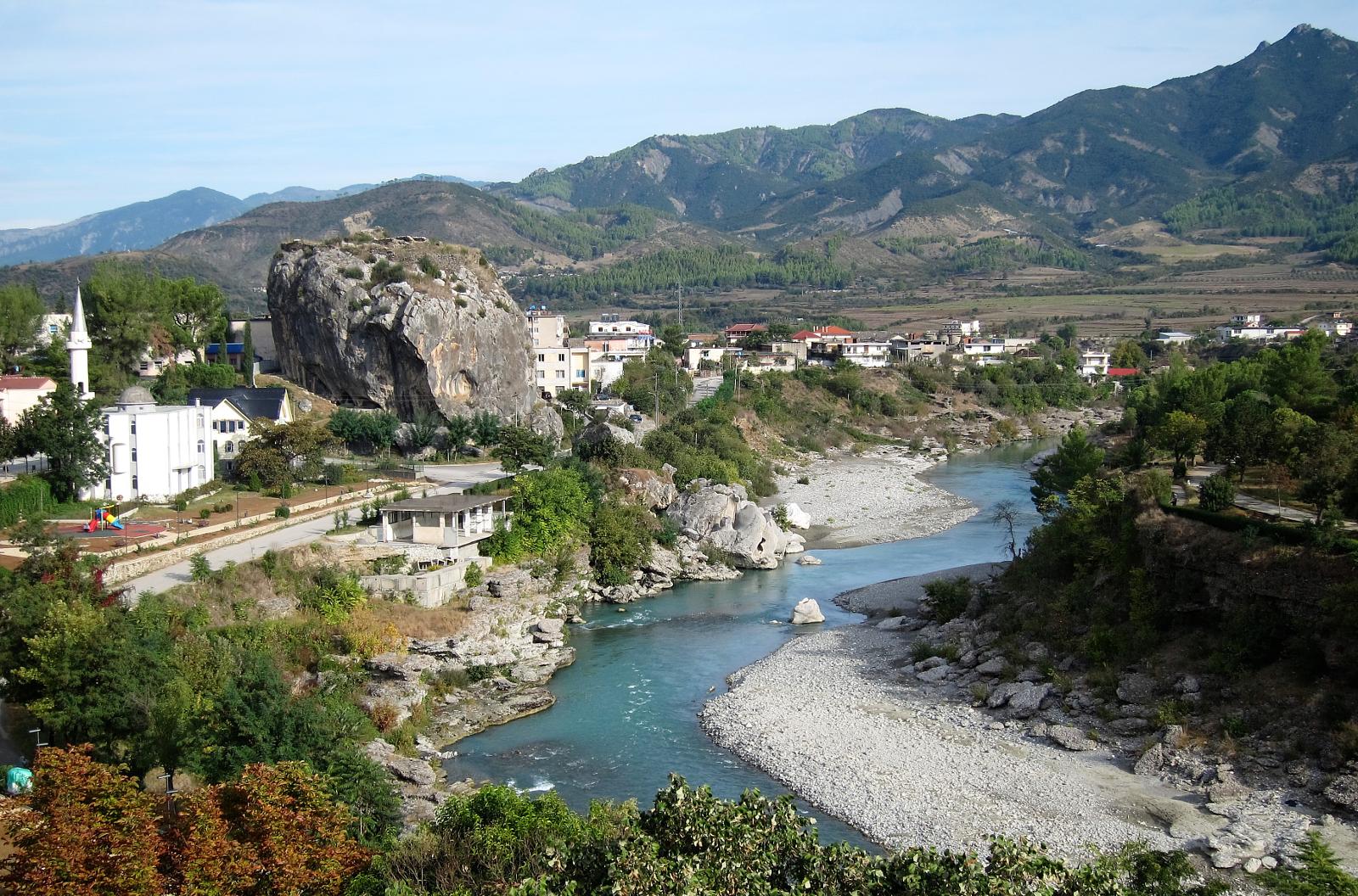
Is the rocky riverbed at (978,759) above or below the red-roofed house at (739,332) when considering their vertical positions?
below

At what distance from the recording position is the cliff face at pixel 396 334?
39938mm

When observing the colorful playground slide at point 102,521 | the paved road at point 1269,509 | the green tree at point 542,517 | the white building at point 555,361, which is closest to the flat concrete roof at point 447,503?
the green tree at point 542,517

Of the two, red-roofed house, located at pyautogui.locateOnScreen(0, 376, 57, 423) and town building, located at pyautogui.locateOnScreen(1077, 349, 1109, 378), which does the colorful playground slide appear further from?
town building, located at pyautogui.locateOnScreen(1077, 349, 1109, 378)

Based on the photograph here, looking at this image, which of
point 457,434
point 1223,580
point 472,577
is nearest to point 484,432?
point 457,434

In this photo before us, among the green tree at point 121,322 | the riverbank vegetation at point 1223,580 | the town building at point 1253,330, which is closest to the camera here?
the riverbank vegetation at point 1223,580

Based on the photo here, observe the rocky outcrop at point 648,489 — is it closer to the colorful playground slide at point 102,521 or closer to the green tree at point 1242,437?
the colorful playground slide at point 102,521

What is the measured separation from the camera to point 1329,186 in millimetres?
155625

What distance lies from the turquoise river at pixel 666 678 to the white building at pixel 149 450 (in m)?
11.2

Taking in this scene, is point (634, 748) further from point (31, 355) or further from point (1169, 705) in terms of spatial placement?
point (31, 355)

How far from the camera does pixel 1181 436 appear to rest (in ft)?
93.1

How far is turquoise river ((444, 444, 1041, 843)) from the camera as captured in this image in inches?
717

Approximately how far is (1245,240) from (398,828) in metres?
152

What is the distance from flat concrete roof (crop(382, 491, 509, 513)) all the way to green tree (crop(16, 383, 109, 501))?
706cm

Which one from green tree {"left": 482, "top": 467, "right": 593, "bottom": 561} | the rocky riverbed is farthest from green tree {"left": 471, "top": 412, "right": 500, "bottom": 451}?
the rocky riverbed
